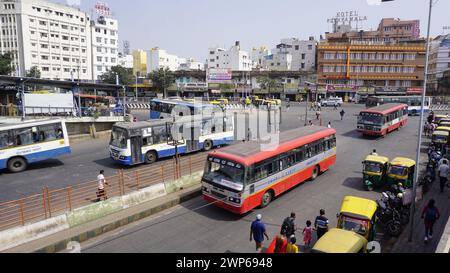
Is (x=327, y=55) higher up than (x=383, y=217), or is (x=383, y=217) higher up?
(x=327, y=55)

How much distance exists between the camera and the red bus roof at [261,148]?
12.7m

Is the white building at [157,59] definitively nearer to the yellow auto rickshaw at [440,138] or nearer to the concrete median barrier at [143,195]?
the yellow auto rickshaw at [440,138]

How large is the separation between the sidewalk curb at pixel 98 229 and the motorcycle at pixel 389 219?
26.4ft

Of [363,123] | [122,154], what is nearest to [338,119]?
[363,123]

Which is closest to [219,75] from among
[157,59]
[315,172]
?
[157,59]

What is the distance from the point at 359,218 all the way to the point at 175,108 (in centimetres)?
2679

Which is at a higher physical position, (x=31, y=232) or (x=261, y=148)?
(x=261, y=148)

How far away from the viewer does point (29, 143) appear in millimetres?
19125

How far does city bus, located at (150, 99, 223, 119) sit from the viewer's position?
3219cm

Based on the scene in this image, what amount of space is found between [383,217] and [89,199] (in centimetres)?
1231

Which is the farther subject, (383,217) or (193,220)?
(193,220)

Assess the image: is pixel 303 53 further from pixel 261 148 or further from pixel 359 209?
pixel 359 209

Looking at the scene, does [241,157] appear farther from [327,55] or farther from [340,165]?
[327,55]

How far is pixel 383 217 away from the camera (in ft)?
38.7
